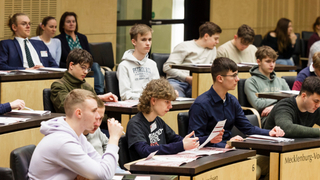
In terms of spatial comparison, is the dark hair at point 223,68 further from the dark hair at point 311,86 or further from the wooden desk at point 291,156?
the wooden desk at point 291,156

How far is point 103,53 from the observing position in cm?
668

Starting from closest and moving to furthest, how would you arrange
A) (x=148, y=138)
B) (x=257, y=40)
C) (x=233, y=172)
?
1. (x=233, y=172)
2. (x=148, y=138)
3. (x=257, y=40)

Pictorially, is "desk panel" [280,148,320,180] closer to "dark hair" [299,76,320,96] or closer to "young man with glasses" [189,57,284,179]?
"young man with glasses" [189,57,284,179]

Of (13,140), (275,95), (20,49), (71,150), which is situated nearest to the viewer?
(71,150)

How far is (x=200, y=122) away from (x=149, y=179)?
1123 mm

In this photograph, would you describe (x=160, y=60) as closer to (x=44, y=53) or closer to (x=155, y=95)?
(x=44, y=53)

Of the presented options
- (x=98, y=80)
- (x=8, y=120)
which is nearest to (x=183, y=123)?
(x=8, y=120)

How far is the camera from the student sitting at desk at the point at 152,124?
2.79m

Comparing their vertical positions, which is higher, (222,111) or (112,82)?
(112,82)

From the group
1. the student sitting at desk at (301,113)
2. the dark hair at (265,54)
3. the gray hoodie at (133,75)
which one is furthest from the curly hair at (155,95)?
the dark hair at (265,54)

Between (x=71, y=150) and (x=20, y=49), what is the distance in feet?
11.3

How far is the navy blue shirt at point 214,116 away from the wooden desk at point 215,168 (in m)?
0.46

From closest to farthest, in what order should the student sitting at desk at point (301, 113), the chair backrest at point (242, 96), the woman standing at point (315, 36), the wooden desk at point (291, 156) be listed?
1. the wooden desk at point (291, 156)
2. the student sitting at desk at point (301, 113)
3. the chair backrest at point (242, 96)
4. the woman standing at point (315, 36)

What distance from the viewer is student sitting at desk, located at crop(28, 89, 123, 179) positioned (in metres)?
2.09
